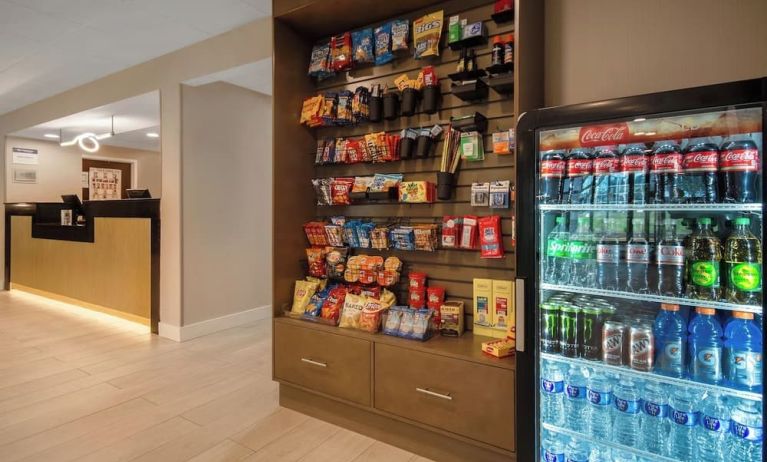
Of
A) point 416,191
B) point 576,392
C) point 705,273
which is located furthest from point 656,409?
point 416,191

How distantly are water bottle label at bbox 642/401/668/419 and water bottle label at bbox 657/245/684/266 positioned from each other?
0.51m

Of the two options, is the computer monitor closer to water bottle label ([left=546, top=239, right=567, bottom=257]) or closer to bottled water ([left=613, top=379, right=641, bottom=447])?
water bottle label ([left=546, top=239, right=567, bottom=257])

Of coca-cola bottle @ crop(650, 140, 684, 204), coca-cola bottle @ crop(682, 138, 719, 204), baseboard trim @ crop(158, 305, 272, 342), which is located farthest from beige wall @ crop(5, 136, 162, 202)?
coca-cola bottle @ crop(682, 138, 719, 204)

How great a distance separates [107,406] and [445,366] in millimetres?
2228

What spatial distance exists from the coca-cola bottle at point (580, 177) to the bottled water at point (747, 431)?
835mm

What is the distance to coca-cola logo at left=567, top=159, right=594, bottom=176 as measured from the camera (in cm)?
169

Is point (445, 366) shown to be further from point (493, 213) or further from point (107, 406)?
point (107, 406)

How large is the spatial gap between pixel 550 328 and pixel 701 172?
2.50 ft

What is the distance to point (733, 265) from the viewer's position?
1430 millimetres

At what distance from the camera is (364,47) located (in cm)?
267

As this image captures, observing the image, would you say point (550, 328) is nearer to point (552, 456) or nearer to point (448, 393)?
point (552, 456)

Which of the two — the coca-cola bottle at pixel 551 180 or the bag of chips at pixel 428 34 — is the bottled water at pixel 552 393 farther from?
the bag of chips at pixel 428 34

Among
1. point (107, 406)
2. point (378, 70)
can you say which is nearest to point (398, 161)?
point (378, 70)

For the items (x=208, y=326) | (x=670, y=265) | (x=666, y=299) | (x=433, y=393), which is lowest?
(x=208, y=326)
